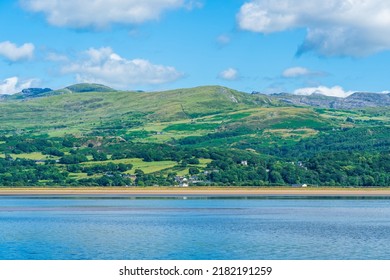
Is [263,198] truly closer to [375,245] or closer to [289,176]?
[289,176]

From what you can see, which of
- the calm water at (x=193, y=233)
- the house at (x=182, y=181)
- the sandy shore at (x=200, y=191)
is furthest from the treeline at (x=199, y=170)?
the calm water at (x=193, y=233)

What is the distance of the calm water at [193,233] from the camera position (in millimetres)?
47469

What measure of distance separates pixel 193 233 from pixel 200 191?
7372 cm

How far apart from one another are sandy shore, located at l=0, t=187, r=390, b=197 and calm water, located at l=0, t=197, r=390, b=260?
37305 millimetres

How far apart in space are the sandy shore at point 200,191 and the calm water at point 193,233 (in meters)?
37.3

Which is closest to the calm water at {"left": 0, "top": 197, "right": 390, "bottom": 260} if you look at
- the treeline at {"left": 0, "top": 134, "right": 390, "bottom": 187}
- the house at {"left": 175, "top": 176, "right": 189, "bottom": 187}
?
the house at {"left": 175, "top": 176, "right": 189, "bottom": 187}

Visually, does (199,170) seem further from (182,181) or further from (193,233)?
(193,233)

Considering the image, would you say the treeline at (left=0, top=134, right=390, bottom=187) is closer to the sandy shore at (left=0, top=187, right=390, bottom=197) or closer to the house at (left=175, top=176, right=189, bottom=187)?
the house at (left=175, top=176, right=189, bottom=187)

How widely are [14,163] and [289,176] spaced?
59718 mm

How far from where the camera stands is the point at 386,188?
13825 cm

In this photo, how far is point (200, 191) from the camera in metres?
134

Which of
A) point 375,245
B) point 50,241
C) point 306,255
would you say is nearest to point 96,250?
point 50,241

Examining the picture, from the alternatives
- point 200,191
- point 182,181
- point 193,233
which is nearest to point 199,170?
point 182,181

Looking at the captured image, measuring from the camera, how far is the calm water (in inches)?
1869
